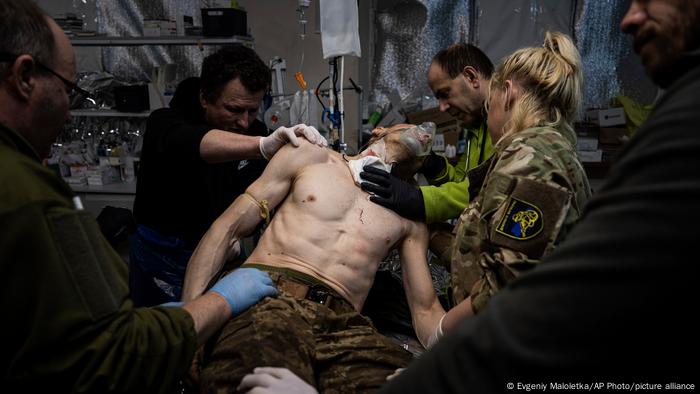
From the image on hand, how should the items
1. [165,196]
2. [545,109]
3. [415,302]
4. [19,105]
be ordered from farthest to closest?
[165,196], [415,302], [545,109], [19,105]

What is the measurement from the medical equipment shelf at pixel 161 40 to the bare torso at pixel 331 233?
7.58ft

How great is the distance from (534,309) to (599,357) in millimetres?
82

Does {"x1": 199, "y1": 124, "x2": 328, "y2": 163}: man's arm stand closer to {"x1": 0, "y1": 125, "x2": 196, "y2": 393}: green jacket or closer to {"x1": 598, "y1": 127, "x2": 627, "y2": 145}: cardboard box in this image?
{"x1": 0, "y1": 125, "x2": 196, "y2": 393}: green jacket

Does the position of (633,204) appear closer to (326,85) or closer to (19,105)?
(19,105)

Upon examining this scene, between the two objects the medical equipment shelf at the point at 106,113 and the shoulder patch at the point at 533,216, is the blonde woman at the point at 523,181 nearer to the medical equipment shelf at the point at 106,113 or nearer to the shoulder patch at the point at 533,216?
the shoulder patch at the point at 533,216

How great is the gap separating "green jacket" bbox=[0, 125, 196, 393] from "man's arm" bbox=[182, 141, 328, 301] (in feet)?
3.15

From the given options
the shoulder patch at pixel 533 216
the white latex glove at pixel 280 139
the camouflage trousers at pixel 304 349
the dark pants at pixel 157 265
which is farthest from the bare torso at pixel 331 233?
the shoulder patch at pixel 533 216

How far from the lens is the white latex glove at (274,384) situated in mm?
1273

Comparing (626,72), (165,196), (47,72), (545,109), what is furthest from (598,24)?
(47,72)

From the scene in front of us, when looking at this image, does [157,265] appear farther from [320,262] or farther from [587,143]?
[587,143]

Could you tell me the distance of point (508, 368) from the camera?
603 mm

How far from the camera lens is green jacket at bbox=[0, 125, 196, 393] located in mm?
952

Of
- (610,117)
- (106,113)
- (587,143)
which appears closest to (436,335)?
(587,143)

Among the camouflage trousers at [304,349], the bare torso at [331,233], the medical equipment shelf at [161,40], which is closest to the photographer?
the camouflage trousers at [304,349]
